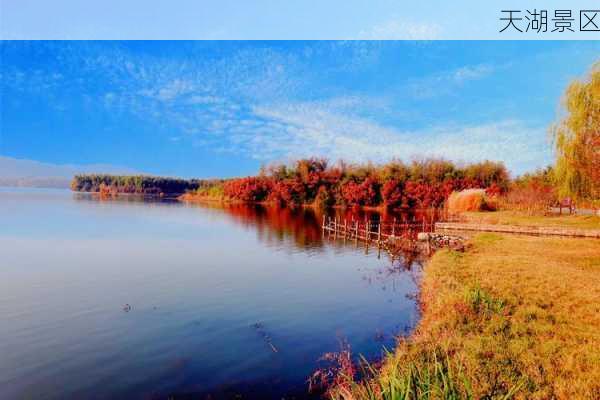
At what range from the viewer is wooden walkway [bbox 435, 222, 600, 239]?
1855 centimetres

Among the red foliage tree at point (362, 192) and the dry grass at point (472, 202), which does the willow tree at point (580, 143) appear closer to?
the dry grass at point (472, 202)

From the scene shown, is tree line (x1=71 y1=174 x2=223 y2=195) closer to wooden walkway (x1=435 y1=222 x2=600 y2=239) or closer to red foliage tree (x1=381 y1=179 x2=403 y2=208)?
red foliage tree (x1=381 y1=179 x2=403 y2=208)

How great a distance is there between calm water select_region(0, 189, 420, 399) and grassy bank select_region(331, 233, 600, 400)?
147cm

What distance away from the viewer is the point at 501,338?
6.45 metres

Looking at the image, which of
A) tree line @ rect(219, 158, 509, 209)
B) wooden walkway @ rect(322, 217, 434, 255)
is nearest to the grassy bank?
wooden walkway @ rect(322, 217, 434, 255)

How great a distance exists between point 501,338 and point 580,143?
16.4m

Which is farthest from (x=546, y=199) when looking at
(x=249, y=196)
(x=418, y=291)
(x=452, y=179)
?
(x=249, y=196)

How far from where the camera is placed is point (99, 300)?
10945mm

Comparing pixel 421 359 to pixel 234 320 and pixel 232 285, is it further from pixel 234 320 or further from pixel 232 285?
pixel 232 285

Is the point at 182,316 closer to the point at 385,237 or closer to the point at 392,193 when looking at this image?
the point at 385,237

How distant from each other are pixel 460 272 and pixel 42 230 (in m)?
23.8

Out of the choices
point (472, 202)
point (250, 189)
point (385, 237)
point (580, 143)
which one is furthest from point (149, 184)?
point (580, 143)

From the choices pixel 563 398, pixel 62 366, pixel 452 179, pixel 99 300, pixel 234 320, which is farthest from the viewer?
pixel 452 179

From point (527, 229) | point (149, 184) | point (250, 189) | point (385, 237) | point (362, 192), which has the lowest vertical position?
point (385, 237)
